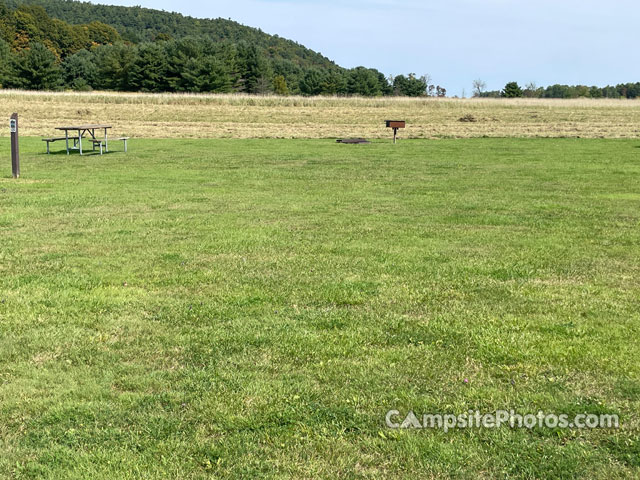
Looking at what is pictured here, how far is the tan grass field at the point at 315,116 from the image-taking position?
113ft

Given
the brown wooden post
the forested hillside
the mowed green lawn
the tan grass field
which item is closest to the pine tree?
the forested hillside

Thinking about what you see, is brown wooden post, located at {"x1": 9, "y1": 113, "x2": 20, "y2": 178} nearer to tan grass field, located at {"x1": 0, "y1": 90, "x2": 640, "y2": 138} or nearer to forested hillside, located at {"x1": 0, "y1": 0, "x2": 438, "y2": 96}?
tan grass field, located at {"x1": 0, "y1": 90, "x2": 640, "y2": 138}

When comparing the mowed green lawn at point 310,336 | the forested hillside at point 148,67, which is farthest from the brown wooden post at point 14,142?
the forested hillside at point 148,67

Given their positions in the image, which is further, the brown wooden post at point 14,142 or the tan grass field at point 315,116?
the tan grass field at point 315,116

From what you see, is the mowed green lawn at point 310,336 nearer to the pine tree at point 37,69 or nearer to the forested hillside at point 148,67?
the forested hillside at point 148,67

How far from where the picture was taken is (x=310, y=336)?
5180 mm

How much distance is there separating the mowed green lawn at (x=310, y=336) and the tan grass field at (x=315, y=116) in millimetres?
23667

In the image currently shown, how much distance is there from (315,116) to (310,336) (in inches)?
1642

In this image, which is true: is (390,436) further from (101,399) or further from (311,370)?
(101,399)

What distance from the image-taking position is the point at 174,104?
53062mm

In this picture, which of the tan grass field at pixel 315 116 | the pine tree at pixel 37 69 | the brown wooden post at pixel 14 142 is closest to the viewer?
the brown wooden post at pixel 14 142

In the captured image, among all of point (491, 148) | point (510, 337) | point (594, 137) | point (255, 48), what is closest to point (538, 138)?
point (594, 137)

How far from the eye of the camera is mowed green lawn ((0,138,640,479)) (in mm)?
3539

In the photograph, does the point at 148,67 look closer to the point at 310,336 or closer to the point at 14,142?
the point at 14,142
